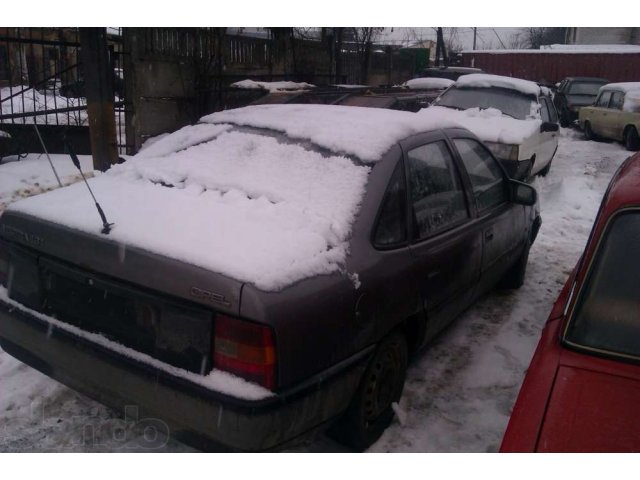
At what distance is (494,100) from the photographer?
953 cm

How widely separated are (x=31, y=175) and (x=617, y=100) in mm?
13482

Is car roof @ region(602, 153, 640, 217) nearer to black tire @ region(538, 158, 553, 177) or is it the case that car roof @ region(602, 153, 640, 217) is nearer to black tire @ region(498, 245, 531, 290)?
black tire @ region(498, 245, 531, 290)

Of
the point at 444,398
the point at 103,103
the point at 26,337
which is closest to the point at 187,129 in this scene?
the point at 26,337

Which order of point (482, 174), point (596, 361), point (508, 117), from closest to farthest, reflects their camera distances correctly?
point (596, 361), point (482, 174), point (508, 117)

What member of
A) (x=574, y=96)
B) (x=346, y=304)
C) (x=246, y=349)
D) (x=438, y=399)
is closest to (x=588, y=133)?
(x=574, y=96)

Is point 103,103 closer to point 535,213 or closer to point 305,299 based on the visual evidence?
point 535,213

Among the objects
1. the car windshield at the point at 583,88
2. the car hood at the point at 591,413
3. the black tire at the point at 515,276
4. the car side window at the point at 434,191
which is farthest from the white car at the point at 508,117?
the car windshield at the point at 583,88

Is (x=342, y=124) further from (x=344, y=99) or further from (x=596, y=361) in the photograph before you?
(x=344, y=99)

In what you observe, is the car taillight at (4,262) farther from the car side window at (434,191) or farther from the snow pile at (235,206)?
the car side window at (434,191)

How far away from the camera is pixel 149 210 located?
2695 millimetres

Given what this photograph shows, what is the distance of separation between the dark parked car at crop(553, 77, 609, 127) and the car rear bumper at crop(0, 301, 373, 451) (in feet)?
58.5

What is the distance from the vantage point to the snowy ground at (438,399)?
113 inches

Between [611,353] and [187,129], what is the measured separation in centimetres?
270

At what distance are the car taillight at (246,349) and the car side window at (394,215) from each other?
82 centimetres
